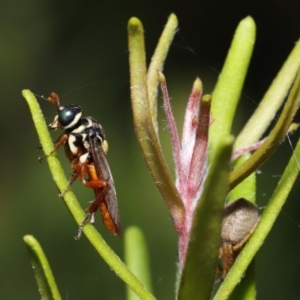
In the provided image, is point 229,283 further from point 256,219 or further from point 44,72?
point 44,72

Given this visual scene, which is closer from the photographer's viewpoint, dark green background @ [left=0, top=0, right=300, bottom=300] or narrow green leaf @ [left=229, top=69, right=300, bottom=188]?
narrow green leaf @ [left=229, top=69, right=300, bottom=188]

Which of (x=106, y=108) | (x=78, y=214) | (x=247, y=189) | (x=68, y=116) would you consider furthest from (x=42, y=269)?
(x=106, y=108)

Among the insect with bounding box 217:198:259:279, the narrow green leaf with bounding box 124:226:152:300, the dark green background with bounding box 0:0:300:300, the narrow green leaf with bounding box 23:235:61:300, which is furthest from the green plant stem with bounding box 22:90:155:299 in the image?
the dark green background with bounding box 0:0:300:300

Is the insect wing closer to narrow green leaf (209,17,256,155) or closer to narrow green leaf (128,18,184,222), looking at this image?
narrow green leaf (209,17,256,155)

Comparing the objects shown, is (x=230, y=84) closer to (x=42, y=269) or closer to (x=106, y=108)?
(x=42, y=269)

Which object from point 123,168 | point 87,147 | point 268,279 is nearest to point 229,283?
point 87,147


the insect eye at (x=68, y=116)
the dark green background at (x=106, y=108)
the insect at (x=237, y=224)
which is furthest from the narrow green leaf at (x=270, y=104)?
the dark green background at (x=106, y=108)
